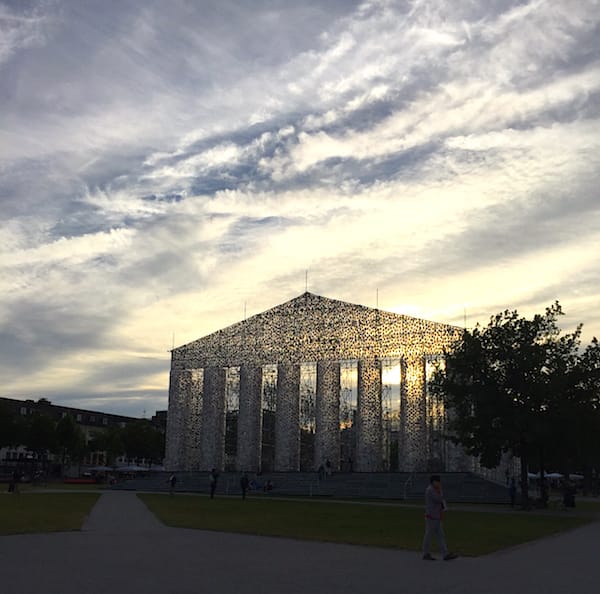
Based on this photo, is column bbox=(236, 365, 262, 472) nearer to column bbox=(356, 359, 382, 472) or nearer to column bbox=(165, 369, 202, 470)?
column bbox=(165, 369, 202, 470)

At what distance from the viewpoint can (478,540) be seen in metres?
19.5

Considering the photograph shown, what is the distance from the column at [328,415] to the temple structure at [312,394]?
85 mm

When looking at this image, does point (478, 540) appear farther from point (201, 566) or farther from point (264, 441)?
point (264, 441)

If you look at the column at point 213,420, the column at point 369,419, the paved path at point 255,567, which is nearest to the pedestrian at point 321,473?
the column at point 369,419

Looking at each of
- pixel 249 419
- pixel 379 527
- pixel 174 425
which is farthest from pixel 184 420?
pixel 379 527

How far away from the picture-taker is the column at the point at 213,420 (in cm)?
7162

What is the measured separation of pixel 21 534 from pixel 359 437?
149 ft

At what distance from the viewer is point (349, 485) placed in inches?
2168

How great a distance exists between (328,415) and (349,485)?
33.5 feet

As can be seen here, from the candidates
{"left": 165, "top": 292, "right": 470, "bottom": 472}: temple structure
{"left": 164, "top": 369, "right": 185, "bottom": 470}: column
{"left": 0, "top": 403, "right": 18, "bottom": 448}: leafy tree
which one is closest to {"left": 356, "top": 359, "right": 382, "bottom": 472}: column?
{"left": 165, "top": 292, "right": 470, "bottom": 472}: temple structure

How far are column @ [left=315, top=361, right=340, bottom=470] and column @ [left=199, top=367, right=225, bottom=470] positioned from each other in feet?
37.5

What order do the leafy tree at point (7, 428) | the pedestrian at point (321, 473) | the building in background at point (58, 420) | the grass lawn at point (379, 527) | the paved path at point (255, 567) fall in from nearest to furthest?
the paved path at point (255, 567) → the grass lawn at point (379, 527) → the pedestrian at point (321, 473) → the leafy tree at point (7, 428) → the building in background at point (58, 420)

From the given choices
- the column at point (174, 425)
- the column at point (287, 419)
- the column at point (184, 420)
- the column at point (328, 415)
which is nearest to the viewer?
the column at point (328, 415)

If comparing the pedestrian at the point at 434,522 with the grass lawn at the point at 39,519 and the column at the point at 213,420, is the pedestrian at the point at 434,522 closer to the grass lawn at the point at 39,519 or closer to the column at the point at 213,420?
the grass lawn at the point at 39,519
